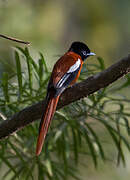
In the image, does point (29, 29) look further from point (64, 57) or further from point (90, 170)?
point (64, 57)

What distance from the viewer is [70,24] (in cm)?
684

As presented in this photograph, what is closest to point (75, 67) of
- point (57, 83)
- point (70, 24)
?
point (57, 83)

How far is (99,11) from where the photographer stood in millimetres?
6406

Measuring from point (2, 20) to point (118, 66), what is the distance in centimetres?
394

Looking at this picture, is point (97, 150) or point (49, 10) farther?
point (49, 10)

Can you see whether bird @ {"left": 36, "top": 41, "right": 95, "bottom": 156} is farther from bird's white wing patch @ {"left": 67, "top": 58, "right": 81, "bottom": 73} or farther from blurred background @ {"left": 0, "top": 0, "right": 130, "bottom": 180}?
blurred background @ {"left": 0, "top": 0, "right": 130, "bottom": 180}

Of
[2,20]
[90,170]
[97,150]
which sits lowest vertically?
[90,170]

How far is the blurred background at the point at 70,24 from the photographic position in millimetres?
5433

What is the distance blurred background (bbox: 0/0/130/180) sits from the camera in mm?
5433

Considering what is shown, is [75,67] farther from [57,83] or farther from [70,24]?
[70,24]

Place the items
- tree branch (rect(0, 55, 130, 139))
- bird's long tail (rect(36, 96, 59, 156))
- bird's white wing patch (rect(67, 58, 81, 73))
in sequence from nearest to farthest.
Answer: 1. tree branch (rect(0, 55, 130, 139))
2. bird's long tail (rect(36, 96, 59, 156))
3. bird's white wing patch (rect(67, 58, 81, 73))

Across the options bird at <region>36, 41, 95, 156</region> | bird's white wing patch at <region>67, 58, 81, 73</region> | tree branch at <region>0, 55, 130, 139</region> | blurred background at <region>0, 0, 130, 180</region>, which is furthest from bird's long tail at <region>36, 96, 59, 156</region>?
blurred background at <region>0, 0, 130, 180</region>

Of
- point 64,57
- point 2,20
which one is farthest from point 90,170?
point 2,20

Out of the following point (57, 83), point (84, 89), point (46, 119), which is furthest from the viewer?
point (57, 83)
